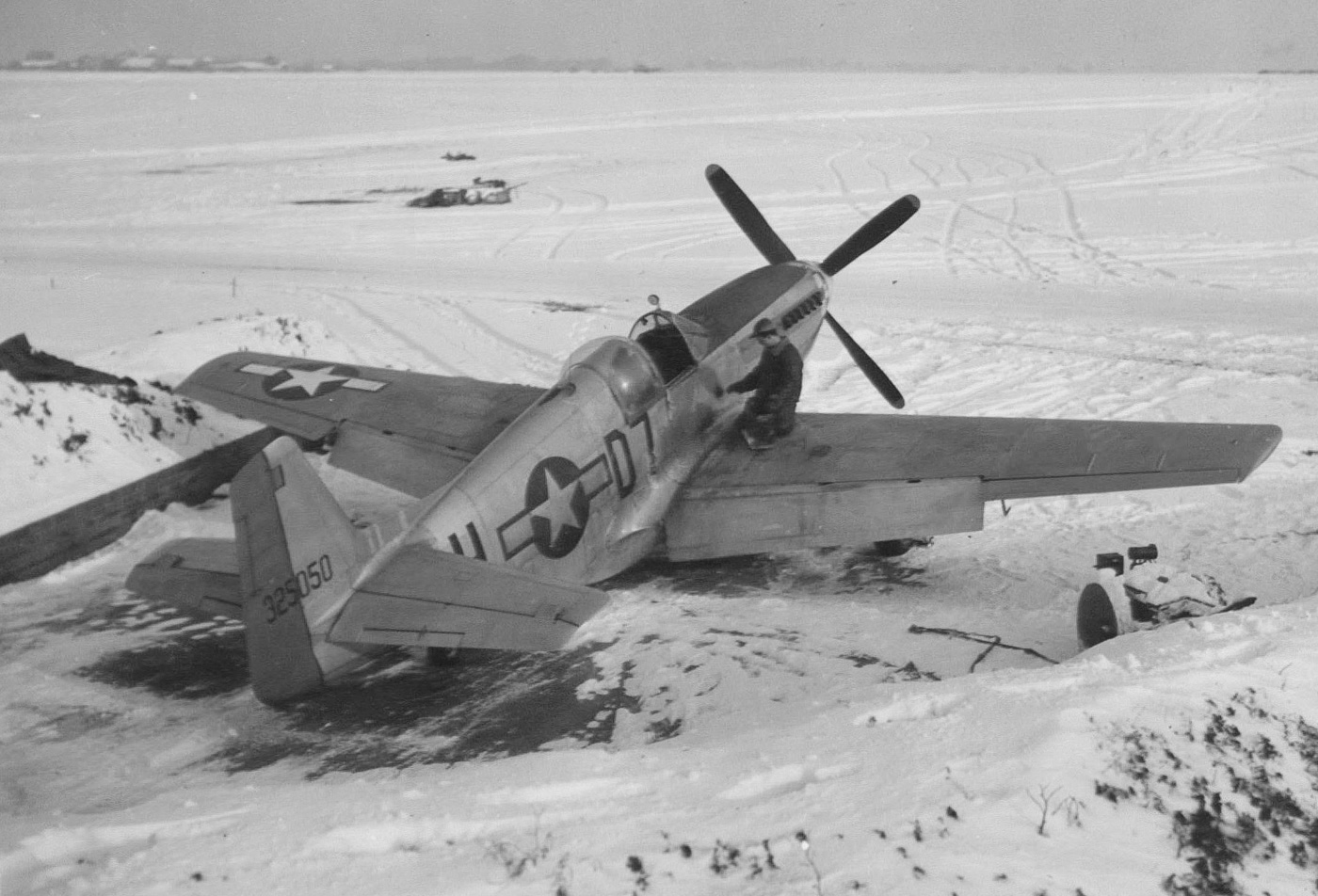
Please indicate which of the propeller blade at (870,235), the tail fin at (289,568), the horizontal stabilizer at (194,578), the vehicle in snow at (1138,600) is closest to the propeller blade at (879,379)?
the propeller blade at (870,235)

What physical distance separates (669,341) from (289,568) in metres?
3.80

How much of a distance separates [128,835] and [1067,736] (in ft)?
12.3

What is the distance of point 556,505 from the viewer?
23.3ft

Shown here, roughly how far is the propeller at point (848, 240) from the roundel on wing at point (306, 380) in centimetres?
475

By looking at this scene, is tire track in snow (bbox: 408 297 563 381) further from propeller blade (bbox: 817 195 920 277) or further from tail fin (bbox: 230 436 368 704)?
tail fin (bbox: 230 436 368 704)

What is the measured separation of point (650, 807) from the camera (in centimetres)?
413

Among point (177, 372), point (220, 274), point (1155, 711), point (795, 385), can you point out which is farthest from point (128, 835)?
point (220, 274)

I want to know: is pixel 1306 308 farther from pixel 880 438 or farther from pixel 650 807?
pixel 650 807

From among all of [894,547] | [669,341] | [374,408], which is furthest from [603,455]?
[374,408]

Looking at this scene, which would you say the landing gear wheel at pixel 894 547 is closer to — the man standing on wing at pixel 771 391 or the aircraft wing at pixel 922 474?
the aircraft wing at pixel 922 474

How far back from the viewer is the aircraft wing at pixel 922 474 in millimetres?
7316

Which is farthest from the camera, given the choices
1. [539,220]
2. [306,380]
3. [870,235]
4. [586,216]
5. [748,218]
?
[586,216]

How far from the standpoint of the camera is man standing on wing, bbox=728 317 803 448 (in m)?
8.34

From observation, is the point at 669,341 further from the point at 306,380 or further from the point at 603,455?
the point at 306,380
